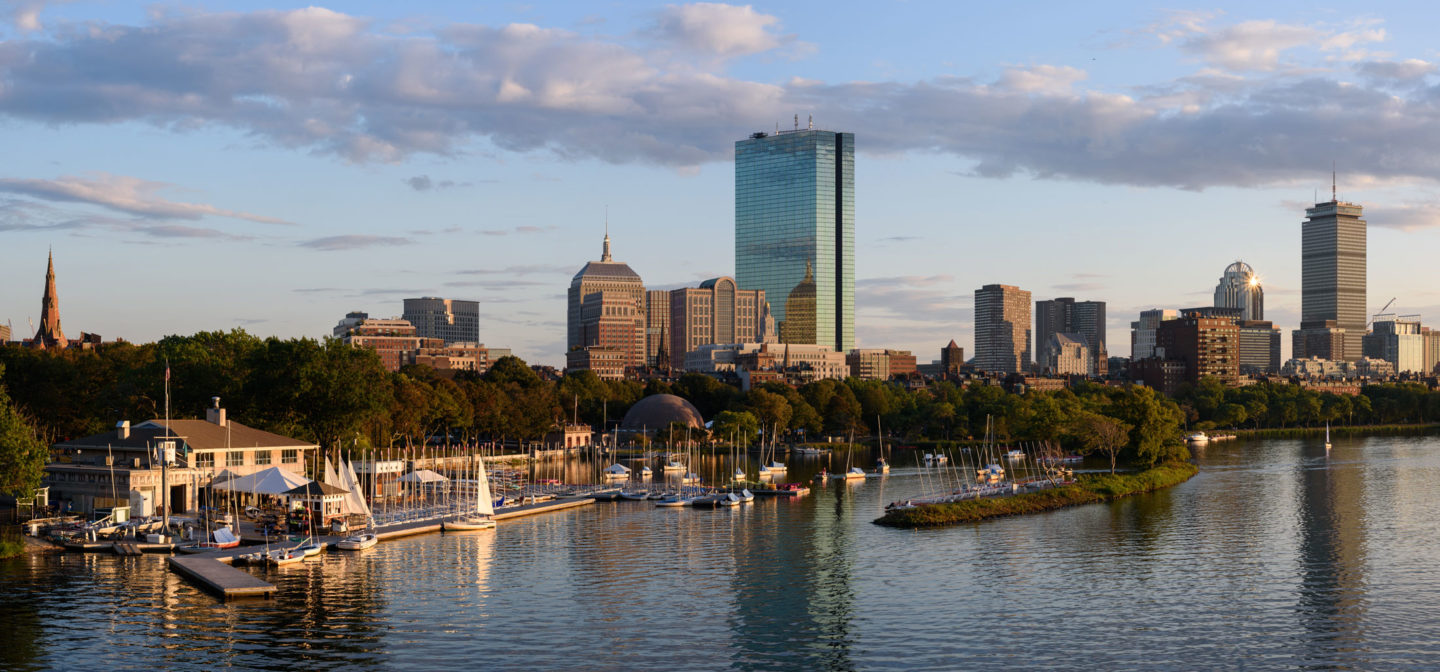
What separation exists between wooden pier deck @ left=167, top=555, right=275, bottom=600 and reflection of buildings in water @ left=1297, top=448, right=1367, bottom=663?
5557 centimetres

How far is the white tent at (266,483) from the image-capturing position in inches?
3738

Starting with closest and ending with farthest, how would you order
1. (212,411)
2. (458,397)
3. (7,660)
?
(7,660) < (212,411) < (458,397)

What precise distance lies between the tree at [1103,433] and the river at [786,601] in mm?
41074

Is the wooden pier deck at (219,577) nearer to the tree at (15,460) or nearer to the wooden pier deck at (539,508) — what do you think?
the tree at (15,460)

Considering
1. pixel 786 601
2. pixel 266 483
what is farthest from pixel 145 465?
pixel 786 601

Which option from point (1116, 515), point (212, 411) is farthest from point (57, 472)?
point (1116, 515)

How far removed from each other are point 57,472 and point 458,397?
91.2 m

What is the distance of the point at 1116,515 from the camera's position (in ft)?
370

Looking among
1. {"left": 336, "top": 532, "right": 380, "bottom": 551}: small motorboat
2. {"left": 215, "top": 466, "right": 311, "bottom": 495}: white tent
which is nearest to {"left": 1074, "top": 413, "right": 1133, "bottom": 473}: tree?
{"left": 336, "top": 532, "right": 380, "bottom": 551}: small motorboat

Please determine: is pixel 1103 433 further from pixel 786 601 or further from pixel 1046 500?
pixel 786 601

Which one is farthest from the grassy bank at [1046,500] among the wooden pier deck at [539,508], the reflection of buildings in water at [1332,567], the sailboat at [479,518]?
the sailboat at [479,518]

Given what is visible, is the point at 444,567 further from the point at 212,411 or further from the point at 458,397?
the point at 458,397

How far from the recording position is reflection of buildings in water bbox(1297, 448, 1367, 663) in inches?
2443

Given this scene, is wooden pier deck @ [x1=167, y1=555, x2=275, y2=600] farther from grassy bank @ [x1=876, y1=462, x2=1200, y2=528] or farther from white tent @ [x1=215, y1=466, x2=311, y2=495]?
grassy bank @ [x1=876, y1=462, x2=1200, y2=528]
